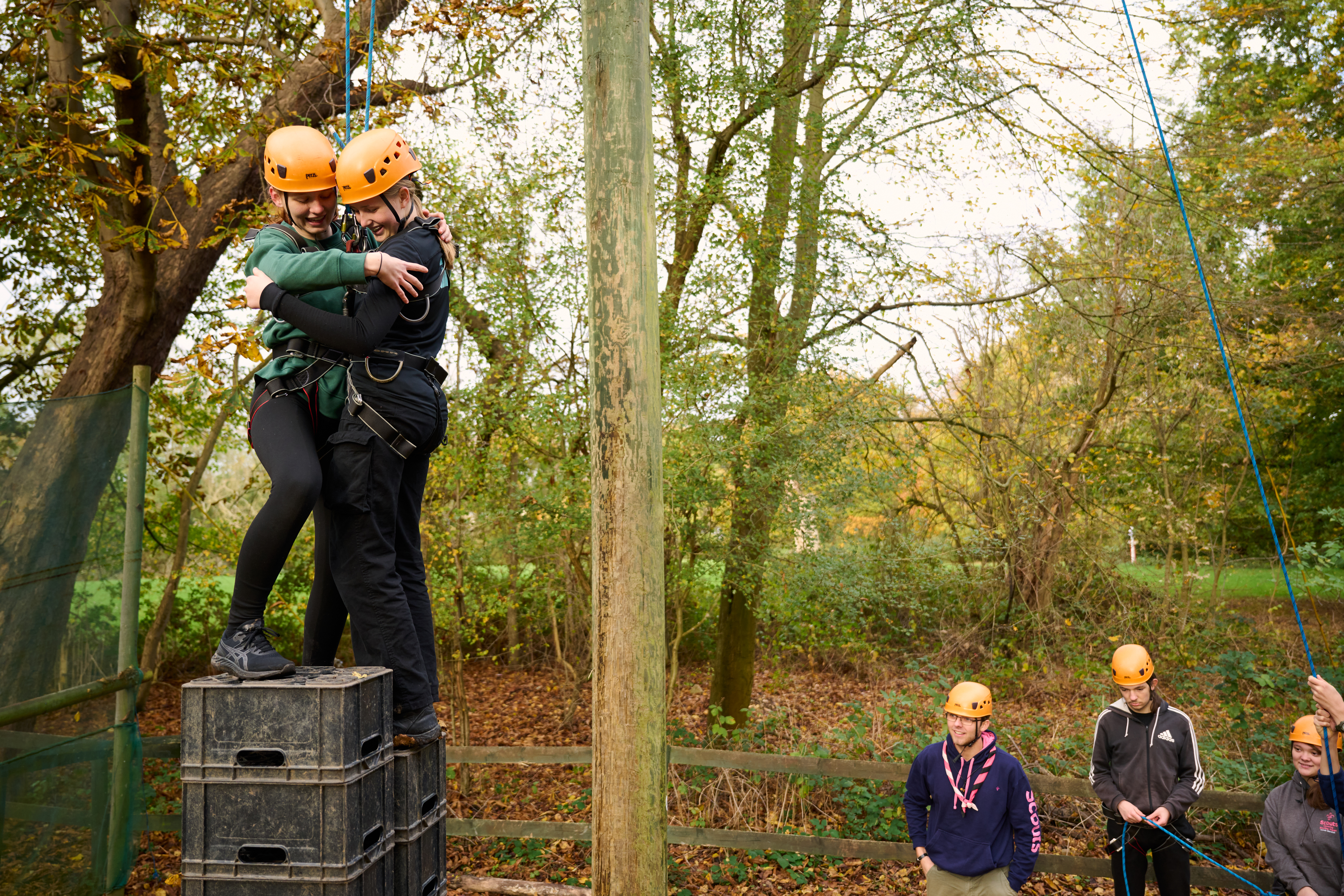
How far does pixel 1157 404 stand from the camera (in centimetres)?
1211

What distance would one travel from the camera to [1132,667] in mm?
5020

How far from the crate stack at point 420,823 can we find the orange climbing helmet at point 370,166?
156 cm

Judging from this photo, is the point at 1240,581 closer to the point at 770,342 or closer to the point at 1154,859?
the point at 770,342

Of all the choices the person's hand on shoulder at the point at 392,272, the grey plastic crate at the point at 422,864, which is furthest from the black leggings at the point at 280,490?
the grey plastic crate at the point at 422,864

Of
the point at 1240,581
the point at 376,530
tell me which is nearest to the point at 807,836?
the point at 376,530

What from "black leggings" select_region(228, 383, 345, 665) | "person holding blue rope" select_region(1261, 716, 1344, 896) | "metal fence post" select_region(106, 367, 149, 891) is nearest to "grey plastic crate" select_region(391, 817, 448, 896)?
"black leggings" select_region(228, 383, 345, 665)

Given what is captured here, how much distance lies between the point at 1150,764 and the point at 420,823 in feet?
13.3

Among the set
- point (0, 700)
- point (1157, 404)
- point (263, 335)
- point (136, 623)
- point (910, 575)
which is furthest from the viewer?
point (1157, 404)

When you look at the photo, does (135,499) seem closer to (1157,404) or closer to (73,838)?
(73,838)

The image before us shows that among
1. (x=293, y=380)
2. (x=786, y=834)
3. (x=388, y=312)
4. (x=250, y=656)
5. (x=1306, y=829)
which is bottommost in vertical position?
(x=786, y=834)

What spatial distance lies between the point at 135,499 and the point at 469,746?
3.25 metres

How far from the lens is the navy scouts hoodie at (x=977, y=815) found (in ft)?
14.5

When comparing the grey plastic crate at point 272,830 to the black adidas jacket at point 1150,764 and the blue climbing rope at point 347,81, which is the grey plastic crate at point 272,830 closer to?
the blue climbing rope at point 347,81

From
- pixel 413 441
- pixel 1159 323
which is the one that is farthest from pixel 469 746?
pixel 1159 323
